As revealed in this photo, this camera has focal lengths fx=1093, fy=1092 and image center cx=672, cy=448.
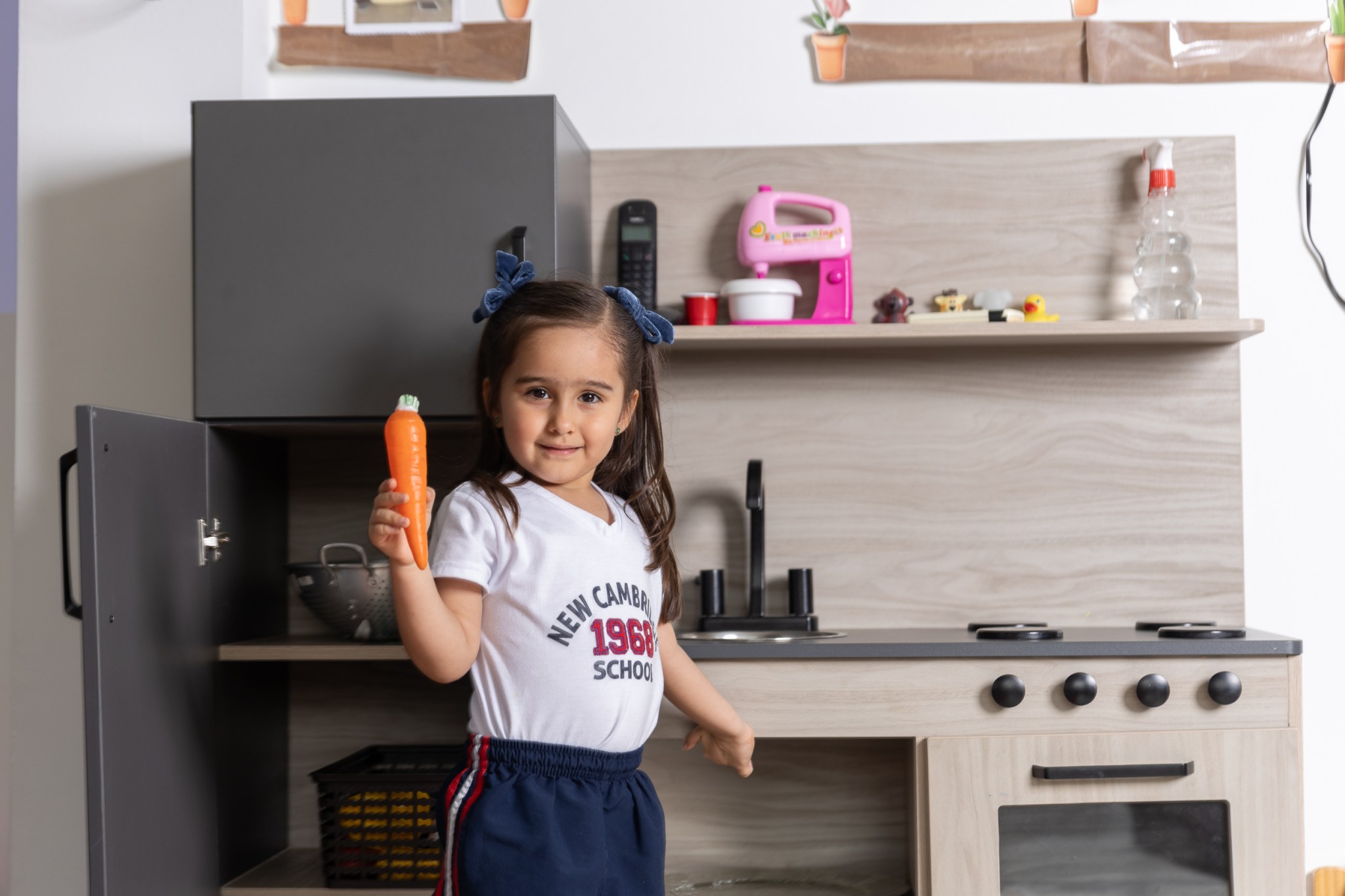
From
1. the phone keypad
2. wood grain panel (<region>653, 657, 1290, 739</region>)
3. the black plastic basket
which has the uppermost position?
the phone keypad

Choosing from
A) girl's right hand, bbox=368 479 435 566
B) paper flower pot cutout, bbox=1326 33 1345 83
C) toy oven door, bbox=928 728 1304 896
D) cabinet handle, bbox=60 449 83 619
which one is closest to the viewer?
girl's right hand, bbox=368 479 435 566

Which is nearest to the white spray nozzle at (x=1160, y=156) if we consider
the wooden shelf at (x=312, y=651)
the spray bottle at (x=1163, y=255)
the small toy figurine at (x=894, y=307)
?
the spray bottle at (x=1163, y=255)

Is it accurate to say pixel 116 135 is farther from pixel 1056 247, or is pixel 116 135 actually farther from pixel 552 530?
pixel 1056 247

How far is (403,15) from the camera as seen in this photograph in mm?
1932

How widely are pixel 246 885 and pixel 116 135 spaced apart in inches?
49.2

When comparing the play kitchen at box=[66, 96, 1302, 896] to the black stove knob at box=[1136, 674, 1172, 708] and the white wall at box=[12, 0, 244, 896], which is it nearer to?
the black stove knob at box=[1136, 674, 1172, 708]

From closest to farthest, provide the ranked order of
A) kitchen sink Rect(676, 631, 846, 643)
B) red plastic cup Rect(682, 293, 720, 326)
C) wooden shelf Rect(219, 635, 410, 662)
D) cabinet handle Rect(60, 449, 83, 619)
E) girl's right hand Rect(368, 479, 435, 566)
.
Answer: girl's right hand Rect(368, 479, 435, 566)
cabinet handle Rect(60, 449, 83, 619)
wooden shelf Rect(219, 635, 410, 662)
kitchen sink Rect(676, 631, 846, 643)
red plastic cup Rect(682, 293, 720, 326)

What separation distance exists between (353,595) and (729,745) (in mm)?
585

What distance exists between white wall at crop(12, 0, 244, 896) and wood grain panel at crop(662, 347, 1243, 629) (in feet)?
2.95

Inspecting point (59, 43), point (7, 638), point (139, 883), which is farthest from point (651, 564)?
point (59, 43)

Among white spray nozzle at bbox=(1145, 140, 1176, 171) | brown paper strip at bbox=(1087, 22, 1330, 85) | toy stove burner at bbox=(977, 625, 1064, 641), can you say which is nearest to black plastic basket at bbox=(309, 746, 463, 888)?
toy stove burner at bbox=(977, 625, 1064, 641)

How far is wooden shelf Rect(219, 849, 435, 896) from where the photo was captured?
1.54 m

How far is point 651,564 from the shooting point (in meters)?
1.32

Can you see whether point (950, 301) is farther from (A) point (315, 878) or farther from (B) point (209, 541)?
(A) point (315, 878)
